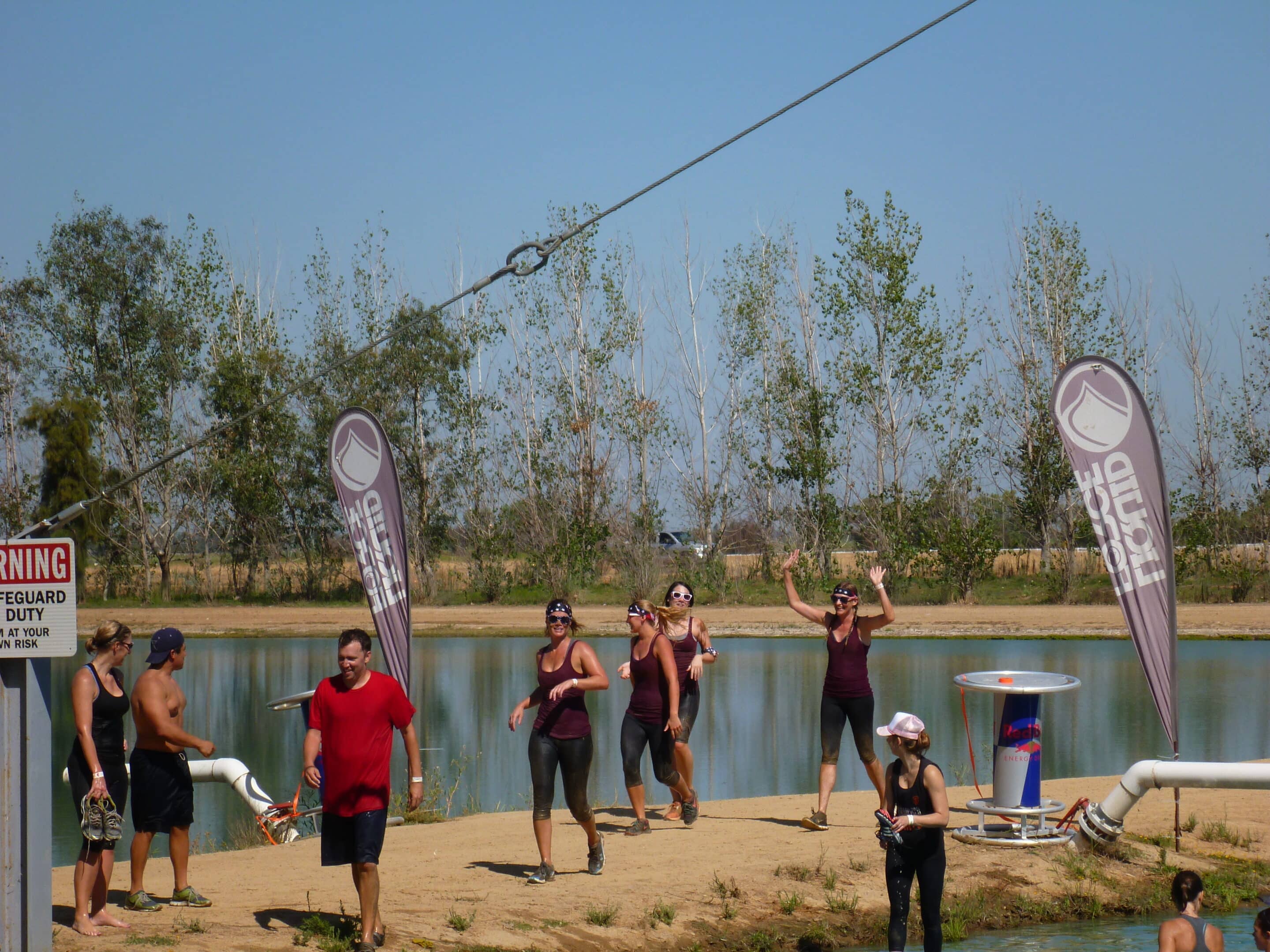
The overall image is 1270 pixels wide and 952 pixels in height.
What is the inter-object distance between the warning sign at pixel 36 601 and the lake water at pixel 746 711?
6.32 meters

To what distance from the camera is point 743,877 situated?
9055 mm

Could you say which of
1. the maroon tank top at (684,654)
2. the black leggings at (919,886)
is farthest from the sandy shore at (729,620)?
the black leggings at (919,886)

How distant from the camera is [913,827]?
22.6ft

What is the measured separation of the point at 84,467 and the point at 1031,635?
33.7m

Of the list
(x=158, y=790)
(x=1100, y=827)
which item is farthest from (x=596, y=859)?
(x=1100, y=827)

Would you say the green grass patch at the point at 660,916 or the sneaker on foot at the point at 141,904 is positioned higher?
the sneaker on foot at the point at 141,904

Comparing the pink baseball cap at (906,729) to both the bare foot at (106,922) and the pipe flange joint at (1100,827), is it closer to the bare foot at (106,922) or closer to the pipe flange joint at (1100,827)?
the pipe flange joint at (1100,827)

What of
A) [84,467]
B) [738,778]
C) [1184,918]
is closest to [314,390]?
[84,467]

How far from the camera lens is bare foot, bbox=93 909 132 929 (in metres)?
7.20

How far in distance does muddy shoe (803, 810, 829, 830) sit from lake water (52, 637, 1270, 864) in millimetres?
3047

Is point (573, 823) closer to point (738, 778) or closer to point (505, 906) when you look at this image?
point (505, 906)

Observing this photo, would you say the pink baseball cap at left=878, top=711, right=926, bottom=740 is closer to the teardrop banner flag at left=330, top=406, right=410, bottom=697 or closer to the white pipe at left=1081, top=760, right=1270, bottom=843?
the white pipe at left=1081, top=760, right=1270, bottom=843

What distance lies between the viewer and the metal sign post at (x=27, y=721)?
6055 mm

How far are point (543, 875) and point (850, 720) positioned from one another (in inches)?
106
